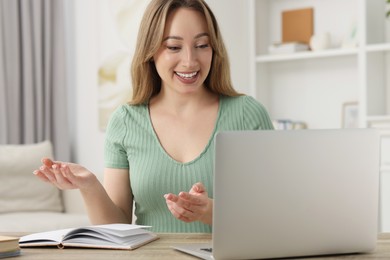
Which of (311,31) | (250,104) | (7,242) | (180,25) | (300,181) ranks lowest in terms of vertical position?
(7,242)

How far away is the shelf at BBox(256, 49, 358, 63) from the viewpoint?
14.0ft

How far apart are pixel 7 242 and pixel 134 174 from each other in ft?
2.32

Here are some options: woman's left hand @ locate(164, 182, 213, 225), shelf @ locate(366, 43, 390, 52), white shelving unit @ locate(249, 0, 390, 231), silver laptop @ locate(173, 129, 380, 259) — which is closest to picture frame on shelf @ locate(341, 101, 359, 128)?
white shelving unit @ locate(249, 0, 390, 231)

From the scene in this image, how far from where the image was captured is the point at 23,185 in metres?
4.32

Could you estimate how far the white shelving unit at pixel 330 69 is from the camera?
4.17 metres

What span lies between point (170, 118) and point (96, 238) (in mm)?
687

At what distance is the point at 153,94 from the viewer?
7.68 ft

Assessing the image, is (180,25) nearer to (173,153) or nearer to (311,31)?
(173,153)

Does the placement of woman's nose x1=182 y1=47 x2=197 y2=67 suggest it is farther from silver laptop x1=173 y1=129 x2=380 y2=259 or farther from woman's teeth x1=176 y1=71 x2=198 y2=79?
silver laptop x1=173 y1=129 x2=380 y2=259

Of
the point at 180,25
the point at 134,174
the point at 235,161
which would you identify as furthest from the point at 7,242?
the point at 180,25

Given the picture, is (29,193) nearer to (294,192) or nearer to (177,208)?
(177,208)

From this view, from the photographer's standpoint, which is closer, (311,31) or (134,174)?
(134,174)

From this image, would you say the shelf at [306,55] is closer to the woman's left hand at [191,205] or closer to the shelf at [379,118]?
the shelf at [379,118]

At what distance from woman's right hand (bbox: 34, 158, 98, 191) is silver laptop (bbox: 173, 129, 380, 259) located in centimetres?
46
